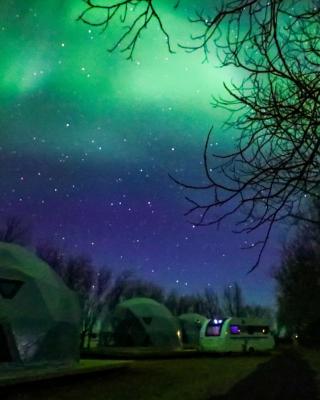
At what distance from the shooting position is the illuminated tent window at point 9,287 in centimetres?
1560

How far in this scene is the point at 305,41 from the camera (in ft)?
15.6

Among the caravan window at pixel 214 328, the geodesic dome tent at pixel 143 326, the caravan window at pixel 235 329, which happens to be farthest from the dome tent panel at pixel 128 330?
the caravan window at pixel 235 329

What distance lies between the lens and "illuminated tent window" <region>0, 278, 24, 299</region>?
1560cm

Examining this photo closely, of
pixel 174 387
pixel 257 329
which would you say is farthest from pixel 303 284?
pixel 174 387

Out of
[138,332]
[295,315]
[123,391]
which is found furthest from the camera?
[295,315]

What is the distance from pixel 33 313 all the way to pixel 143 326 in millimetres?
27513

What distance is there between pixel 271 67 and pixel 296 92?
1.25ft

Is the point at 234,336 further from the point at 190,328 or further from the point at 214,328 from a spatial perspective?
the point at 190,328

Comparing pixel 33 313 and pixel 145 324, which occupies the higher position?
pixel 145 324

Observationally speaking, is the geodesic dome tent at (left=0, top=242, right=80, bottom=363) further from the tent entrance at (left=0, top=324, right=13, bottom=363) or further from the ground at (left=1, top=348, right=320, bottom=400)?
the ground at (left=1, top=348, right=320, bottom=400)

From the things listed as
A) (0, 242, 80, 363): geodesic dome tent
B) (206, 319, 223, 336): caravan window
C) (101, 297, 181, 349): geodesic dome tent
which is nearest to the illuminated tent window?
(0, 242, 80, 363): geodesic dome tent

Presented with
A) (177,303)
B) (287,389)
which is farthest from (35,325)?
(177,303)

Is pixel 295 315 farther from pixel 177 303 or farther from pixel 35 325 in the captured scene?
pixel 177 303

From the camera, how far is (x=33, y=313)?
1620 centimetres
